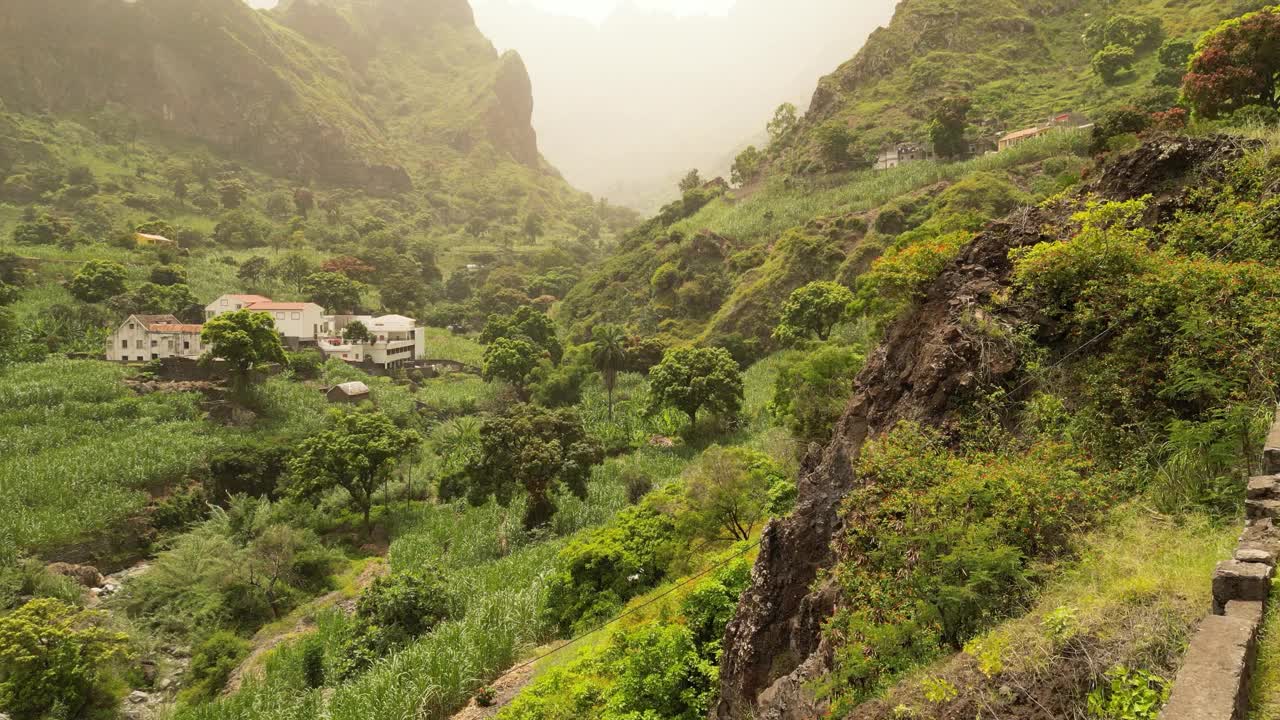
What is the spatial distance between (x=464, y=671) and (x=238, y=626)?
14.3 m

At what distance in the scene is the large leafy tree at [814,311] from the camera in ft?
115

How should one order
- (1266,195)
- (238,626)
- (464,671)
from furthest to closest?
(238,626) < (464,671) < (1266,195)

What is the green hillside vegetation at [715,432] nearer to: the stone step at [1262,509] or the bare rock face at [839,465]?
the bare rock face at [839,465]

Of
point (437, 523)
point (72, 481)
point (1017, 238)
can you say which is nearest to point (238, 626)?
point (437, 523)

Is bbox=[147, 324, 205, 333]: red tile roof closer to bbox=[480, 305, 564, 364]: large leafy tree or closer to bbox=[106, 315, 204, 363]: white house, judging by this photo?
bbox=[106, 315, 204, 363]: white house

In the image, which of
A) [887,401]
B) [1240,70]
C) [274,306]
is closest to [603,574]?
[887,401]

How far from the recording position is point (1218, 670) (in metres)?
3.56

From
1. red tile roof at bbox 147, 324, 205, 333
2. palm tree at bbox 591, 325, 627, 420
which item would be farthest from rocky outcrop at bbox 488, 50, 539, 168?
palm tree at bbox 591, 325, 627, 420

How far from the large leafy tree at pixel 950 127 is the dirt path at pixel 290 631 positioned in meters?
52.8

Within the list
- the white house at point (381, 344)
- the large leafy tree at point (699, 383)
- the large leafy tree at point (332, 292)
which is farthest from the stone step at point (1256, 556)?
the large leafy tree at point (332, 292)

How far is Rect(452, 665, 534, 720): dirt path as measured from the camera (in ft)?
41.9

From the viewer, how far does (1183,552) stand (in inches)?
206

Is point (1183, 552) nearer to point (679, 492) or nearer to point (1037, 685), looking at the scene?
point (1037, 685)

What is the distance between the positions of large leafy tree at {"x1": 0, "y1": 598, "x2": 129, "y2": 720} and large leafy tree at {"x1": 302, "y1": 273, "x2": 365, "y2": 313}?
4809 cm
